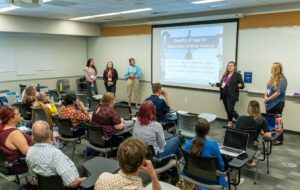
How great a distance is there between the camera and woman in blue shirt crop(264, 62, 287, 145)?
16.8ft

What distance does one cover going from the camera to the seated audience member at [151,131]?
3119 millimetres

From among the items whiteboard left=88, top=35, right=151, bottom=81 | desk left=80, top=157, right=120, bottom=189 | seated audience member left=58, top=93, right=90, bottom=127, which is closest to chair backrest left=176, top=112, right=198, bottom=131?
seated audience member left=58, top=93, right=90, bottom=127

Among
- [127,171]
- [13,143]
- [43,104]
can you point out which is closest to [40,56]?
[43,104]

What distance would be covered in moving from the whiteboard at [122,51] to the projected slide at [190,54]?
1.29 ft

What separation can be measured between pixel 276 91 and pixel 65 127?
13.0 ft

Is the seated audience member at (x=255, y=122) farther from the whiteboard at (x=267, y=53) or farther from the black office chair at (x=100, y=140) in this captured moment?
the whiteboard at (x=267, y=53)

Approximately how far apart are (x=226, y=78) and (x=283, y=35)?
4.93ft

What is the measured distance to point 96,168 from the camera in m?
1.97

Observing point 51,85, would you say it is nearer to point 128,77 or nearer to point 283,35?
point 128,77

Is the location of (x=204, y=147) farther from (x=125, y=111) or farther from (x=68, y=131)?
(x=125, y=111)

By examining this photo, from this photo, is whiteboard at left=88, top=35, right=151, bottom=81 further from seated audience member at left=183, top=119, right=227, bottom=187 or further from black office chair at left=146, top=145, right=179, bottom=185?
seated audience member at left=183, top=119, right=227, bottom=187

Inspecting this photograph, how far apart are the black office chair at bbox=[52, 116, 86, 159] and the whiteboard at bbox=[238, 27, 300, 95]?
4.24m

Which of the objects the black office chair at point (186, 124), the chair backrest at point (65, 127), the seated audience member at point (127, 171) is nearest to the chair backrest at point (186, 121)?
the black office chair at point (186, 124)

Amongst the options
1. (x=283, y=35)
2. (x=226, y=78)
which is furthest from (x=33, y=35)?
(x=283, y=35)
